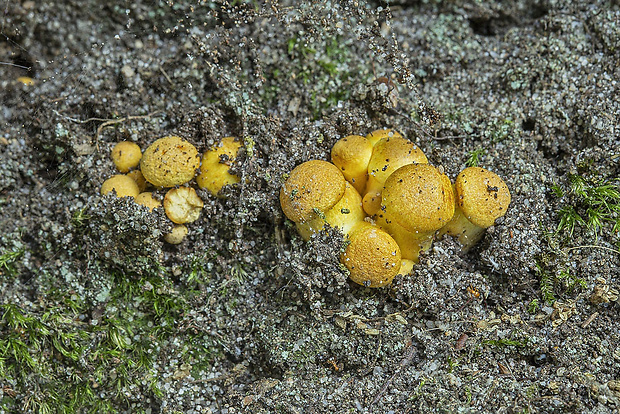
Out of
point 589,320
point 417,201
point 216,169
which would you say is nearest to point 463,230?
point 417,201

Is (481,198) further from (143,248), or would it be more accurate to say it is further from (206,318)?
(143,248)

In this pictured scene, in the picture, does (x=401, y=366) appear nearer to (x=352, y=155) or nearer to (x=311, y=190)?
(x=311, y=190)

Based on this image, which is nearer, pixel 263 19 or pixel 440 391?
pixel 440 391

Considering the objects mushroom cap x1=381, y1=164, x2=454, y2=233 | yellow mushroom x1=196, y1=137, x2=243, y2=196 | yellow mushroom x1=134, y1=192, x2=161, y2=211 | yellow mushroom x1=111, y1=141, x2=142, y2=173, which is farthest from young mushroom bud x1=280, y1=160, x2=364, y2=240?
yellow mushroom x1=111, y1=141, x2=142, y2=173

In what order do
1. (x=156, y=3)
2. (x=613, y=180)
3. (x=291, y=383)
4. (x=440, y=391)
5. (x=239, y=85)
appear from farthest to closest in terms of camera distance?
1. (x=156, y=3)
2. (x=239, y=85)
3. (x=613, y=180)
4. (x=291, y=383)
5. (x=440, y=391)

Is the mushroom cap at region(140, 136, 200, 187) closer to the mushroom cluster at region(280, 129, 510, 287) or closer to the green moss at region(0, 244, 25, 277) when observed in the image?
the mushroom cluster at region(280, 129, 510, 287)

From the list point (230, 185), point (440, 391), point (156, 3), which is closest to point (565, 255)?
point (440, 391)
